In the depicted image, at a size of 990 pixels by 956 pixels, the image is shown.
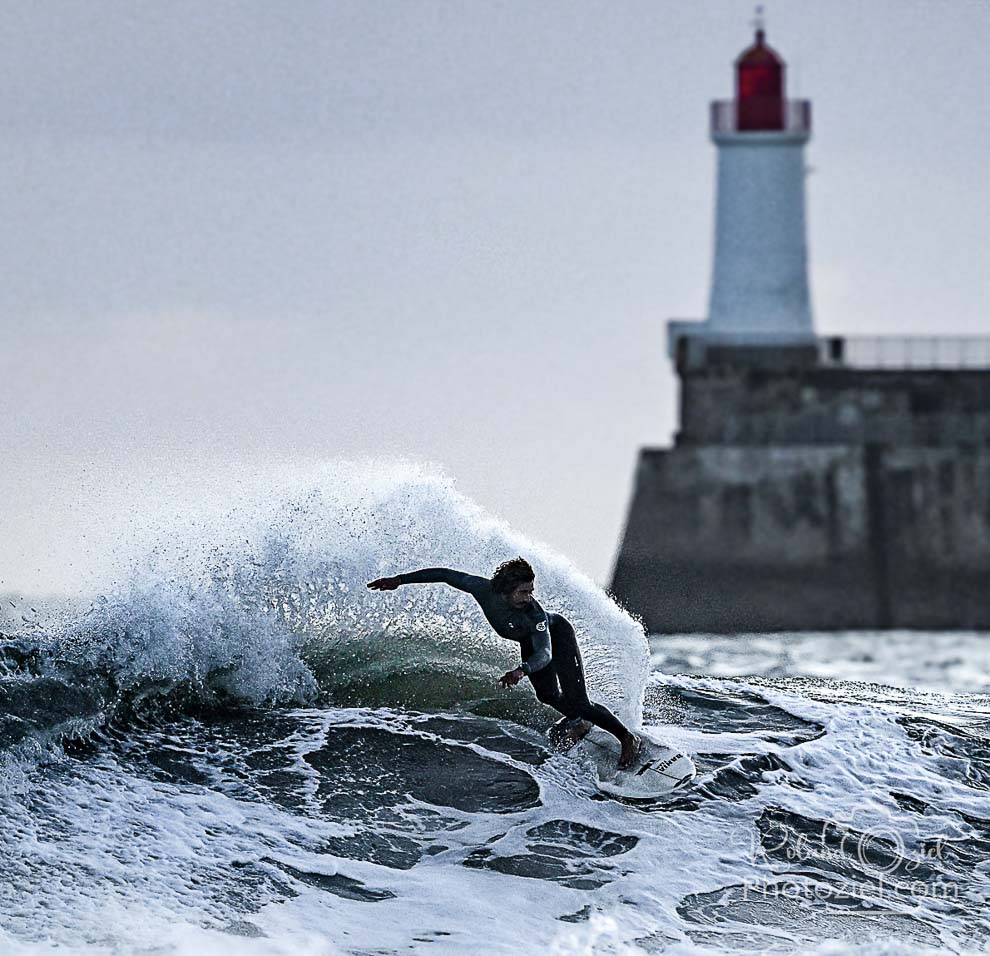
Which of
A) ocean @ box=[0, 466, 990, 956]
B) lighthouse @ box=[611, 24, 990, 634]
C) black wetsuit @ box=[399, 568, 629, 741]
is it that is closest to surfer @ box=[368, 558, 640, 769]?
black wetsuit @ box=[399, 568, 629, 741]

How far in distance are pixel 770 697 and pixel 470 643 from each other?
2009 millimetres

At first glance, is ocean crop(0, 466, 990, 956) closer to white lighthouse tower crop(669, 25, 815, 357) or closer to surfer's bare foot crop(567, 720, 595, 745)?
surfer's bare foot crop(567, 720, 595, 745)

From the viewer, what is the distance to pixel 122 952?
19.4 ft

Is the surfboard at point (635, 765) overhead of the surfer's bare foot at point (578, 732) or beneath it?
beneath

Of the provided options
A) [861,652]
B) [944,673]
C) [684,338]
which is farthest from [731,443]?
[944,673]

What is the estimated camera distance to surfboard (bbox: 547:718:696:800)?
26.5 feet

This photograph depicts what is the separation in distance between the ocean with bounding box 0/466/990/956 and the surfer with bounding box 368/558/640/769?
285 millimetres

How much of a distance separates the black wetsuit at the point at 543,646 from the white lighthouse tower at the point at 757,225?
30929 mm

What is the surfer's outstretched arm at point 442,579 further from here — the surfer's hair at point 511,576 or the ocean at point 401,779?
the ocean at point 401,779

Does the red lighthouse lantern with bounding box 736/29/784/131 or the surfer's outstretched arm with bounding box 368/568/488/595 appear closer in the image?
the surfer's outstretched arm with bounding box 368/568/488/595

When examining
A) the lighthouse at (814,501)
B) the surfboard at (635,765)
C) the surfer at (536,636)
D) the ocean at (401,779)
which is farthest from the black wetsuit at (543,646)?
the lighthouse at (814,501)

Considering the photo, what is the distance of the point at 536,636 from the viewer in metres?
8.10

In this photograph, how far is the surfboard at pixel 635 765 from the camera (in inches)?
318

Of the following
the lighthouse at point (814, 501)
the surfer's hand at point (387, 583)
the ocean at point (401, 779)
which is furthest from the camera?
the lighthouse at point (814, 501)
